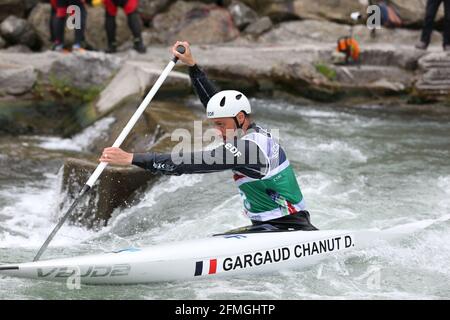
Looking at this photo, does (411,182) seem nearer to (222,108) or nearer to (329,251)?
(329,251)

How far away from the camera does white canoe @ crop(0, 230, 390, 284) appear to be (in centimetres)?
540

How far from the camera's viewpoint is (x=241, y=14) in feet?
49.1

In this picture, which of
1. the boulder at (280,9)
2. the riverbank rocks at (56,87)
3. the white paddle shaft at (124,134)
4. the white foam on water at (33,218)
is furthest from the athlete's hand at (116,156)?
the boulder at (280,9)

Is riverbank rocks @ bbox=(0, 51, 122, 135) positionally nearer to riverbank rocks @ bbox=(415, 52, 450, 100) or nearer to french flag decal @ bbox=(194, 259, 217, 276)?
riverbank rocks @ bbox=(415, 52, 450, 100)

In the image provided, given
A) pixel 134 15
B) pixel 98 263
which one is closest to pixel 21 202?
pixel 98 263

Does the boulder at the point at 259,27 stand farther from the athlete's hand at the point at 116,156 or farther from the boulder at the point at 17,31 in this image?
the athlete's hand at the point at 116,156

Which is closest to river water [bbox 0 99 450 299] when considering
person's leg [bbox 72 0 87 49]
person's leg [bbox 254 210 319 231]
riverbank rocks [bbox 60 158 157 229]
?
riverbank rocks [bbox 60 158 157 229]

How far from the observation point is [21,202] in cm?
812

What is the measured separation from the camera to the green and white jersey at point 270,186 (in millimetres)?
5801

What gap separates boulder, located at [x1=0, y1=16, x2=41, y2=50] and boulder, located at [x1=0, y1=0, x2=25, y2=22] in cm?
18

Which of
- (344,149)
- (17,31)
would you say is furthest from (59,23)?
(344,149)

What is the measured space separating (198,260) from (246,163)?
2.52ft

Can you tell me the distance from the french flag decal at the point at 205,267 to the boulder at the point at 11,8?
9529mm

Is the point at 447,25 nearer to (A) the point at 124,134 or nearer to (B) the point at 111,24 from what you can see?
(B) the point at 111,24
